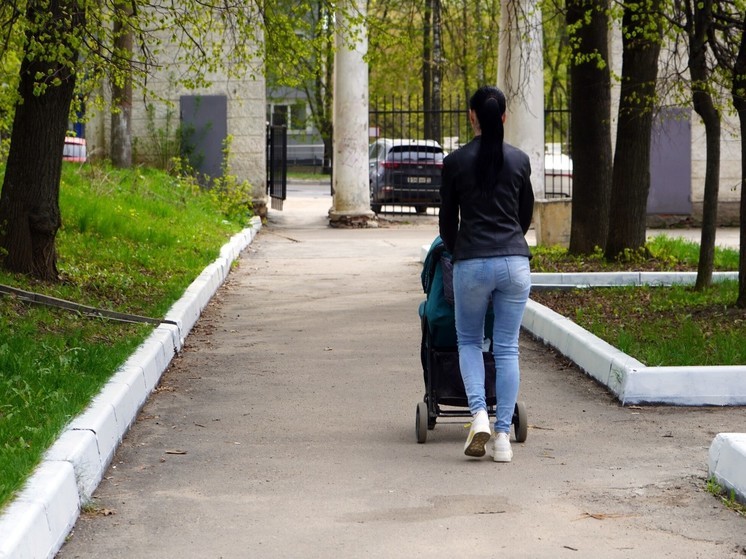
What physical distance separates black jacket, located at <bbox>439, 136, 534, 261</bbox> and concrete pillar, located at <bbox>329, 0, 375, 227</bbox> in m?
18.3

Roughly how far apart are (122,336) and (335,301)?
429 cm

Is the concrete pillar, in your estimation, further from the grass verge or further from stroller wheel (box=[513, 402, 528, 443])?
stroller wheel (box=[513, 402, 528, 443])

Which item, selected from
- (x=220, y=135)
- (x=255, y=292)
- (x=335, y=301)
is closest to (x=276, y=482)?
(x=335, y=301)

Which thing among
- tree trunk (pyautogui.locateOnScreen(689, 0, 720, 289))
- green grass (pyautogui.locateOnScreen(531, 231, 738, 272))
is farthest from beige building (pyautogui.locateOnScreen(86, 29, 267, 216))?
tree trunk (pyautogui.locateOnScreen(689, 0, 720, 289))

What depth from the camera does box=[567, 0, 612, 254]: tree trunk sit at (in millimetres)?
14438

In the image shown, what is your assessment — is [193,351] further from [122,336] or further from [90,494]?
[90,494]

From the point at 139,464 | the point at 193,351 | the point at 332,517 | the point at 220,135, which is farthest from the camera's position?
the point at 220,135

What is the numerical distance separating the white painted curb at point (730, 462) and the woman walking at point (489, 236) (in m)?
1.05

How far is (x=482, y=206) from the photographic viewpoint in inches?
244

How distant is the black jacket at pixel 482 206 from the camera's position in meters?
6.18

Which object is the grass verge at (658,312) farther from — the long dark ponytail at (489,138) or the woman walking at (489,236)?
the long dark ponytail at (489,138)

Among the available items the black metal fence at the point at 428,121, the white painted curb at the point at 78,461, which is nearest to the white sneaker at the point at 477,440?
the white painted curb at the point at 78,461

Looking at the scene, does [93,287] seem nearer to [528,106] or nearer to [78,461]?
[78,461]

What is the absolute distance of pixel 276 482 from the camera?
5855mm
